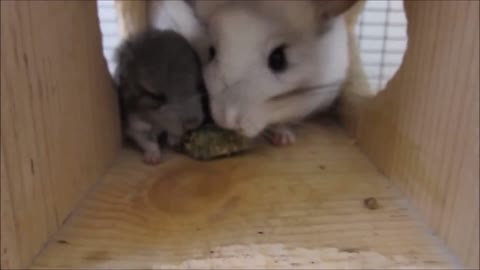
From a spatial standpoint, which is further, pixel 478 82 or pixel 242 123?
pixel 242 123

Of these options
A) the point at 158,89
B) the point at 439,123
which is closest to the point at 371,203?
the point at 439,123

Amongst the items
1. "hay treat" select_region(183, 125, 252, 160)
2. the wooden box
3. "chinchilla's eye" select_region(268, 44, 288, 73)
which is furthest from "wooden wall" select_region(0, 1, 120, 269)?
"chinchilla's eye" select_region(268, 44, 288, 73)

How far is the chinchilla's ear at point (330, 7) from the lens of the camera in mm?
1214

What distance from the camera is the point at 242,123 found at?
3.59ft

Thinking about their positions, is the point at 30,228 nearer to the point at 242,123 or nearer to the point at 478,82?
the point at 242,123

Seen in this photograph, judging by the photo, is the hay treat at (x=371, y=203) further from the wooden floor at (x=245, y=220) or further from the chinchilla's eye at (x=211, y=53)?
the chinchilla's eye at (x=211, y=53)

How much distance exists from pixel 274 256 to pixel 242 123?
0.33 m

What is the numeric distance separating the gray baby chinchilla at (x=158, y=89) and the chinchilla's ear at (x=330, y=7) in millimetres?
255

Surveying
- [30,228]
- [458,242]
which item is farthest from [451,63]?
[30,228]

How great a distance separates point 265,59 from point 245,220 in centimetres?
33

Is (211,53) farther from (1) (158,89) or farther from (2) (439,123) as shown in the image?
(2) (439,123)

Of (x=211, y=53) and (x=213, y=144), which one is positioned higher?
(x=211, y=53)

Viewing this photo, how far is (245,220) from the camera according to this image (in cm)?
91

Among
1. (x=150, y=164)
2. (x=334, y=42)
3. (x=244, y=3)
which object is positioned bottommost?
(x=150, y=164)
